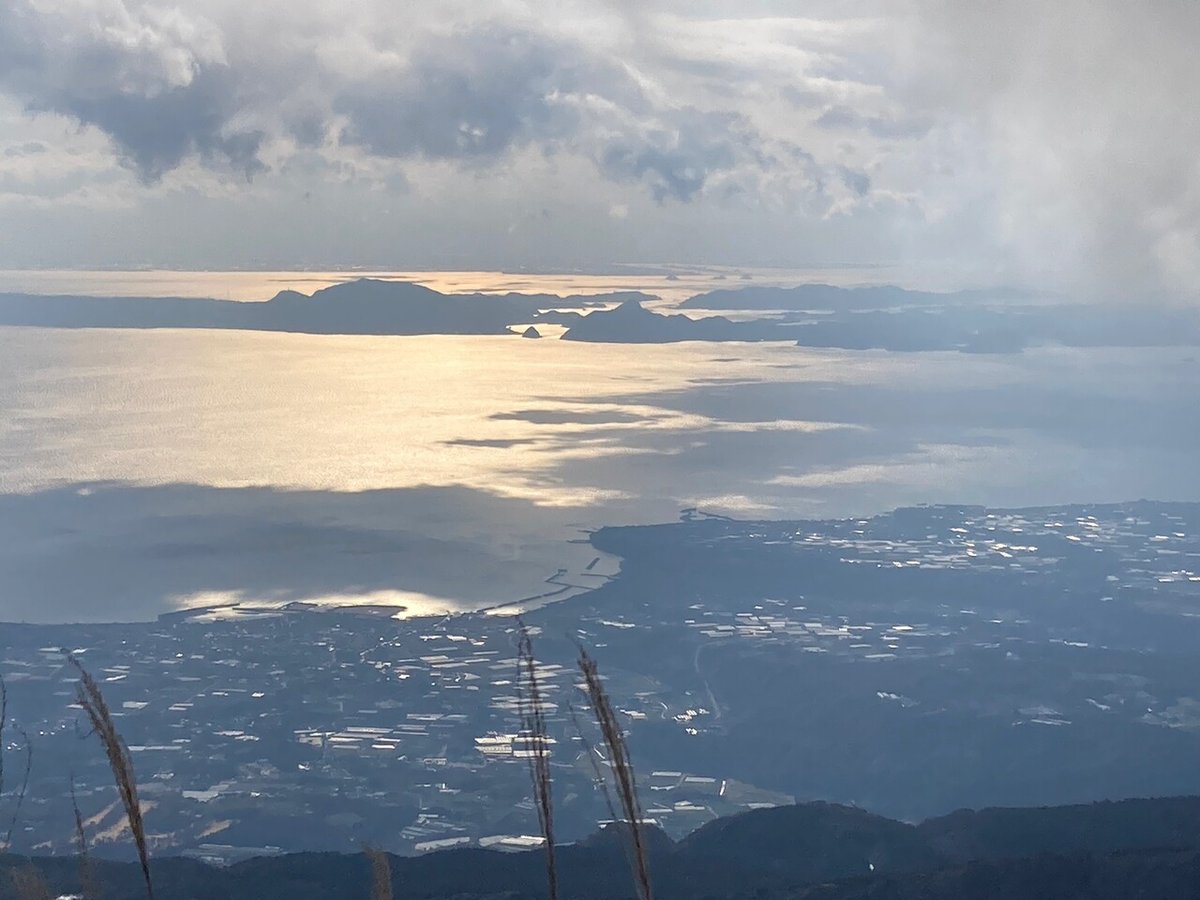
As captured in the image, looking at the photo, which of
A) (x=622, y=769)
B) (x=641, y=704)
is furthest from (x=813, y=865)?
(x=622, y=769)

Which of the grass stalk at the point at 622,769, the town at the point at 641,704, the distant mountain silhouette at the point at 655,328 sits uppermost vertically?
the distant mountain silhouette at the point at 655,328

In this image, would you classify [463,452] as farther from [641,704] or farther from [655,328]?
[655,328]

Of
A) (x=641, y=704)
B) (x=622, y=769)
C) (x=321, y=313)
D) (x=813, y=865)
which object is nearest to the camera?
(x=622, y=769)

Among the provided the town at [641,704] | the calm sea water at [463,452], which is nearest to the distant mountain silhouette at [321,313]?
the calm sea water at [463,452]

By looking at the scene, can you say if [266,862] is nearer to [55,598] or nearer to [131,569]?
[55,598]

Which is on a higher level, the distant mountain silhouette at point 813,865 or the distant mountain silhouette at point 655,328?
the distant mountain silhouette at point 655,328

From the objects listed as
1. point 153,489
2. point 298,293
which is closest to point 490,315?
point 298,293

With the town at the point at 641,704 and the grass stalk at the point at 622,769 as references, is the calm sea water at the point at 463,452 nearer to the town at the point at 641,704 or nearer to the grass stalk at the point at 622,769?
the town at the point at 641,704

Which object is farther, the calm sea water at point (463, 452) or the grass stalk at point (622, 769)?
the calm sea water at point (463, 452)
